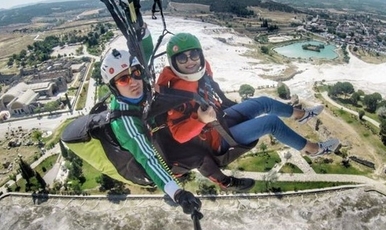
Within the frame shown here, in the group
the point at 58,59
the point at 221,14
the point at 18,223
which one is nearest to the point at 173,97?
the point at 18,223

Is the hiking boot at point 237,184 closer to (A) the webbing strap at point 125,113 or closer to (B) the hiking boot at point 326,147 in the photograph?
(B) the hiking boot at point 326,147

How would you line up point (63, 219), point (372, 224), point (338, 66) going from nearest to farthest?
point (372, 224)
point (63, 219)
point (338, 66)

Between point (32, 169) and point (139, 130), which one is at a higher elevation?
point (139, 130)

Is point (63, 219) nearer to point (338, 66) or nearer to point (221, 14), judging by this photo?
point (338, 66)

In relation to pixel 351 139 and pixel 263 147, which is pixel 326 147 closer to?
pixel 263 147

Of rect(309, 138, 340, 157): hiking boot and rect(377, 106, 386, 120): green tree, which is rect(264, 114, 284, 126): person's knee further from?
rect(377, 106, 386, 120): green tree

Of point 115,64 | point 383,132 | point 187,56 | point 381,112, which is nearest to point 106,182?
point 115,64

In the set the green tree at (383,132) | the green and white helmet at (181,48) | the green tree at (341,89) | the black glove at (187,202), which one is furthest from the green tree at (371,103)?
the black glove at (187,202)
